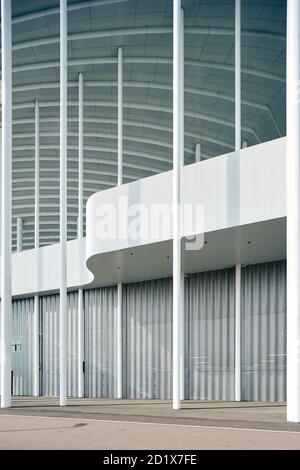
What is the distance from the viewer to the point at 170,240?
805 inches

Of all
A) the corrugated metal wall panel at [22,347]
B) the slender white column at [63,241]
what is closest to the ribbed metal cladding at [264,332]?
the slender white column at [63,241]

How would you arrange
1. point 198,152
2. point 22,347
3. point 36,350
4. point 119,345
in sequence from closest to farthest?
point 119,345 → point 36,350 → point 198,152 → point 22,347

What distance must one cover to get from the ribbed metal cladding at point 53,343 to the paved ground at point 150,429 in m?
13.7

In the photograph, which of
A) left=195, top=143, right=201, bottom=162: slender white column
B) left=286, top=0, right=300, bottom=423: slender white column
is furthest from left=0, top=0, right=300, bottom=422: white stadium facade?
left=195, top=143, right=201, bottom=162: slender white column

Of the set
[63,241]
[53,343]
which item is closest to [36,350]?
[53,343]

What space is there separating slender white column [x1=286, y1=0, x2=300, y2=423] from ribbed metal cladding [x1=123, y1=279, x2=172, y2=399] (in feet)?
46.5

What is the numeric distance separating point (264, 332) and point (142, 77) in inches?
467

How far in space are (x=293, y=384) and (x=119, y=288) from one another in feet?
54.0

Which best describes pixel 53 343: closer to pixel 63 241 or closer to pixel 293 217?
pixel 63 241

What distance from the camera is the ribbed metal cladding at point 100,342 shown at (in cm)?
3097

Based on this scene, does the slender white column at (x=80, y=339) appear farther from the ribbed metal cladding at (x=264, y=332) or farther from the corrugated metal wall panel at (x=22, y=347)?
the ribbed metal cladding at (x=264, y=332)

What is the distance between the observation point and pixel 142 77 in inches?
1172

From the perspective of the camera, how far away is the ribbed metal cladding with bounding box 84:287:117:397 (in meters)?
31.0
